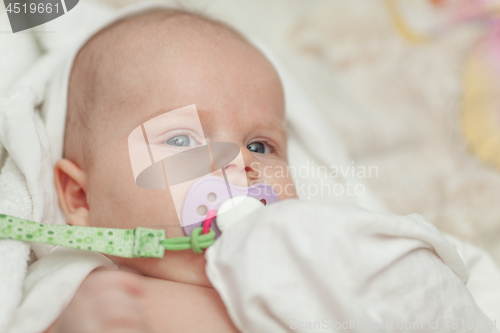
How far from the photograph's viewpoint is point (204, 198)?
0.79m

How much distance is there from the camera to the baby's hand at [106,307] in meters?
0.67

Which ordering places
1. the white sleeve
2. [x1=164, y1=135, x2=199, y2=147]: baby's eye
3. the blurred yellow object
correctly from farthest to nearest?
the blurred yellow object, [x1=164, y1=135, x2=199, y2=147]: baby's eye, the white sleeve

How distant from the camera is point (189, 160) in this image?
0.84 m

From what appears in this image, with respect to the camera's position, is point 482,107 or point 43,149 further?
point 482,107

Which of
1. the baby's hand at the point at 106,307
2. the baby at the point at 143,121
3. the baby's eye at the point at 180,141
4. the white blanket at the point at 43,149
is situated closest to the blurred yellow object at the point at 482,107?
the white blanket at the point at 43,149

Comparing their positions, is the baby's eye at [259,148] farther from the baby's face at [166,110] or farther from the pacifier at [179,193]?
the pacifier at [179,193]

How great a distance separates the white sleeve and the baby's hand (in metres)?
0.16

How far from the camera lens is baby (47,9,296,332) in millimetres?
711

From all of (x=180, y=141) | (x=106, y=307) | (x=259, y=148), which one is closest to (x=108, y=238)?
(x=106, y=307)

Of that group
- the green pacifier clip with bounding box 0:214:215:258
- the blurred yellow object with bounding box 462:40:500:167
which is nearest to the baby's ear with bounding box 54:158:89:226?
the green pacifier clip with bounding box 0:214:215:258

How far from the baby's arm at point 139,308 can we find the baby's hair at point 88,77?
0.97 ft

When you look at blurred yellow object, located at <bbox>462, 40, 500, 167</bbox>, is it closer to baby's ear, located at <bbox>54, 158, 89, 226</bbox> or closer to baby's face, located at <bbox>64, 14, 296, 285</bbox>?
baby's face, located at <bbox>64, 14, 296, 285</bbox>

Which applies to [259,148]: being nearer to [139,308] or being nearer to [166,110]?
[166,110]

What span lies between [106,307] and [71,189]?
38 cm
